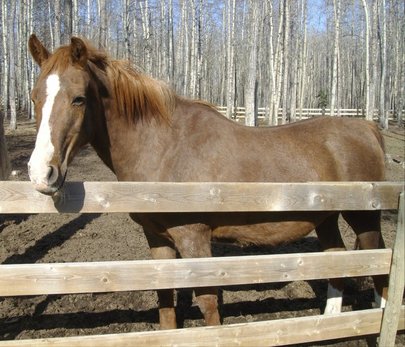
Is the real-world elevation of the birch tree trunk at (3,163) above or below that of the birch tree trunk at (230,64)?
below

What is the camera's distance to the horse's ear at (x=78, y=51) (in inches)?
90.4

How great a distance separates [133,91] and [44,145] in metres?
0.97

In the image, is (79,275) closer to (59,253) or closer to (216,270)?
(216,270)

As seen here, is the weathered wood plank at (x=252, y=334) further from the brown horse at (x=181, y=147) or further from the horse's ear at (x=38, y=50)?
the horse's ear at (x=38, y=50)

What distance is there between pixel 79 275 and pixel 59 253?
3.08m

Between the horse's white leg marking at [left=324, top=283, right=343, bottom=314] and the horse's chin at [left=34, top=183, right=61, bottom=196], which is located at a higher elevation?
the horse's chin at [left=34, top=183, right=61, bottom=196]

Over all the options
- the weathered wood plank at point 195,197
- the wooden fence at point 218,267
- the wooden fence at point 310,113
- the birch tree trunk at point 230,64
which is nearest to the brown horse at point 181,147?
the weathered wood plank at point 195,197

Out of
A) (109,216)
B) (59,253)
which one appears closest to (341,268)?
(59,253)

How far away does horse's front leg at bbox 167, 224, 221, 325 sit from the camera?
8.93 feet

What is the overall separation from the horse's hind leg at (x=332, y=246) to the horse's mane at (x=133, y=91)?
82.5 inches

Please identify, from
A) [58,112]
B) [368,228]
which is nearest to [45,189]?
[58,112]

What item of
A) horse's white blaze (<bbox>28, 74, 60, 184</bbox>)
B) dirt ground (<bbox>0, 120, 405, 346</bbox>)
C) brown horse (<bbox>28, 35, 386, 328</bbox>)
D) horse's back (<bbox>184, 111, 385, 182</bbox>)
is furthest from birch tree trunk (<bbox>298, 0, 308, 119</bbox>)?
horse's white blaze (<bbox>28, 74, 60, 184</bbox>)

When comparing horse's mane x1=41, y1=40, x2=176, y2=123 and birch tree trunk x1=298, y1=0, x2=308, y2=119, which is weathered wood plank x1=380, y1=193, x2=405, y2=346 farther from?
birch tree trunk x1=298, y1=0, x2=308, y2=119

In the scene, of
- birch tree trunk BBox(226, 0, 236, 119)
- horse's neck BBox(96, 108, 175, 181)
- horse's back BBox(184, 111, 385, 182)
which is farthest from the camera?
birch tree trunk BBox(226, 0, 236, 119)
